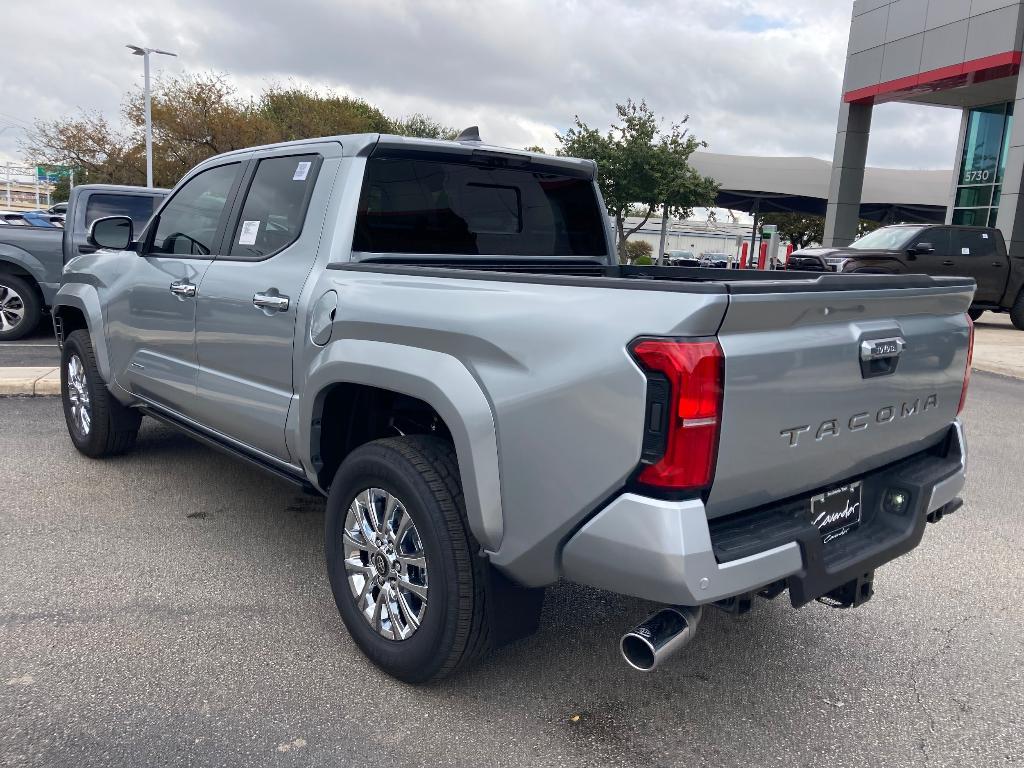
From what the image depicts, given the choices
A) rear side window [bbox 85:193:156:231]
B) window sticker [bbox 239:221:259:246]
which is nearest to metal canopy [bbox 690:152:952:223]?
rear side window [bbox 85:193:156:231]

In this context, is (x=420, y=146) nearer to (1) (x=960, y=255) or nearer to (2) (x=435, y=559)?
(2) (x=435, y=559)

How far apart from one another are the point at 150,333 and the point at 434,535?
8.45ft

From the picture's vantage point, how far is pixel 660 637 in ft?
7.49

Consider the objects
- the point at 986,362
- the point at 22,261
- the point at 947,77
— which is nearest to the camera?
the point at 22,261

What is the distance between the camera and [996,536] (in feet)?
15.1

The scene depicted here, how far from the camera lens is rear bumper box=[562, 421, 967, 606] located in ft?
6.98

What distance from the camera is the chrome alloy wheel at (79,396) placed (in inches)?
209

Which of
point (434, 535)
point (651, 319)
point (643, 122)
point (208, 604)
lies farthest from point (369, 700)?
point (643, 122)

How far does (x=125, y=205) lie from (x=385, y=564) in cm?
790

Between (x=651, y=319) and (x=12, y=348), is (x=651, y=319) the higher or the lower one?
the higher one

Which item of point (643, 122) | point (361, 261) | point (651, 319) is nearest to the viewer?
point (651, 319)

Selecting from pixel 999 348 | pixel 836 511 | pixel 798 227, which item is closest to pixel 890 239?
pixel 999 348

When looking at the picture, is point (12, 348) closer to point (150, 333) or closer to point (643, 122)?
point (150, 333)

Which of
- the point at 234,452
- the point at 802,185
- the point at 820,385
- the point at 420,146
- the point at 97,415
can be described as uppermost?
the point at 802,185
